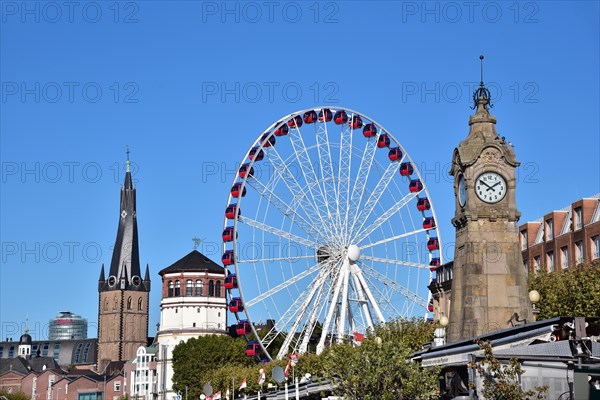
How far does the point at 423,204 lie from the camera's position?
95250mm

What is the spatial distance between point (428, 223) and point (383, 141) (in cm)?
806

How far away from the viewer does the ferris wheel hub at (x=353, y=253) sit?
8481 centimetres

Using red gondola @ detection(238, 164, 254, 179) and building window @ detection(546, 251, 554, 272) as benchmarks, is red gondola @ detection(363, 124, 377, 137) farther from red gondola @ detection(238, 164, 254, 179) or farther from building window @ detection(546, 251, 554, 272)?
building window @ detection(546, 251, 554, 272)

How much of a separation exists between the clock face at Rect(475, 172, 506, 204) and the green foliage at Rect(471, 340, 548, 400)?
13.0 meters

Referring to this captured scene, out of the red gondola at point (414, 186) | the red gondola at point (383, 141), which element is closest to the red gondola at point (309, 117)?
the red gondola at point (383, 141)

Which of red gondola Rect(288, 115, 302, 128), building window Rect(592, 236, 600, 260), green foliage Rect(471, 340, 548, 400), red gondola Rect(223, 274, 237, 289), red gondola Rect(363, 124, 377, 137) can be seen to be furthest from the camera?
red gondola Rect(363, 124, 377, 137)

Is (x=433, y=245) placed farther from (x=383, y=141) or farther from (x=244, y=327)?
(x=244, y=327)

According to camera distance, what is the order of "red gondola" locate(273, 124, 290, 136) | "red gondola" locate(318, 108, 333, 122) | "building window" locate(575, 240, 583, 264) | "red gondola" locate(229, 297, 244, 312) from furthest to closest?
"red gondola" locate(318, 108, 333, 122) → "red gondola" locate(229, 297, 244, 312) → "red gondola" locate(273, 124, 290, 136) → "building window" locate(575, 240, 583, 264)

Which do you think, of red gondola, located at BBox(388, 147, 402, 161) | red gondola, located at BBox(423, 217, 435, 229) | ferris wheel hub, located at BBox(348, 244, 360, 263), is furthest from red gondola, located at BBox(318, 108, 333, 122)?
ferris wheel hub, located at BBox(348, 244, 360, 263)

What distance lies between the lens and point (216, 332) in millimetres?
192250

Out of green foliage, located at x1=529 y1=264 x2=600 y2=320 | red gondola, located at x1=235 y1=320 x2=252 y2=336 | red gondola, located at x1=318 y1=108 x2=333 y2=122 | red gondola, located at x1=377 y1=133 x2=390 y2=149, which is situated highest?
red gondola, located at x1=318 y1=108 x2=333 y2=122

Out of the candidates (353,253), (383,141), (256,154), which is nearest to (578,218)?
(383,141)

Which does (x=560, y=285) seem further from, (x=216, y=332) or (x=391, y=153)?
(x=216, y=332)

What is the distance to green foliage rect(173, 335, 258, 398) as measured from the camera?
158m
